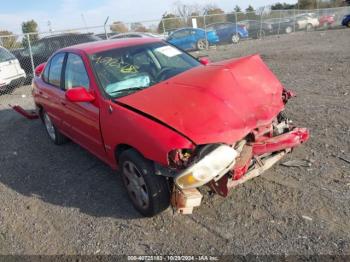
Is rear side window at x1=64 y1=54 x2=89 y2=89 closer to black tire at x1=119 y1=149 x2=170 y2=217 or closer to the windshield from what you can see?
the windshield

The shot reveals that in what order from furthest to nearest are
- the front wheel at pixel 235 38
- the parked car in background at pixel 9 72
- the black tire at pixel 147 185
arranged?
the front wheel at pixel 235 38 < the parked car in background at pixel 9 72 < the black tire at pixel 147 185

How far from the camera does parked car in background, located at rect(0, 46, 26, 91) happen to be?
10828 mm

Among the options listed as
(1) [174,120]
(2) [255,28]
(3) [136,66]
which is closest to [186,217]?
(1) [174,120]

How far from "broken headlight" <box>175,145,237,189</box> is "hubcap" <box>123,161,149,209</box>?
0.64 m

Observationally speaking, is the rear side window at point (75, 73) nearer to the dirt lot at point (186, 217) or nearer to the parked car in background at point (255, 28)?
the dirt lot at point (186, 217)

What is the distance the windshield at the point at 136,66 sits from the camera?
411 centimetres

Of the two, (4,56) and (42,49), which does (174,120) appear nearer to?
(4,56)

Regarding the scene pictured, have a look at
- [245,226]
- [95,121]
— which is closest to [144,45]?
[95,121]

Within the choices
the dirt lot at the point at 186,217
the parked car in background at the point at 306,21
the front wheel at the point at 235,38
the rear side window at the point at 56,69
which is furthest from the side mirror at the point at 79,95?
the parked car in background at the point at 306,21

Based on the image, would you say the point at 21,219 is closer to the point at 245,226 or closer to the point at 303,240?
the point at 245,226

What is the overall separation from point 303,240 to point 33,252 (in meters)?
2.49

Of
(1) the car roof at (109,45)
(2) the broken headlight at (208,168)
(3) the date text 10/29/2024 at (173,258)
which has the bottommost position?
(3) the date text 10/29/2024 at (173,258)

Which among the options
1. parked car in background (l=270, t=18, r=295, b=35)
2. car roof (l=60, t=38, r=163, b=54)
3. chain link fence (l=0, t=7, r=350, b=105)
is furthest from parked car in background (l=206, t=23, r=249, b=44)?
car roof (l=60, t=38, r=163, b=54)

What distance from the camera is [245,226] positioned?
3330mm
